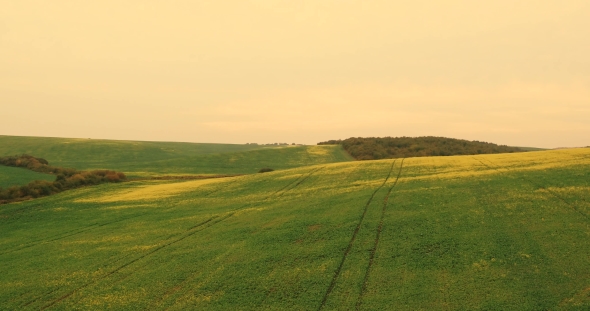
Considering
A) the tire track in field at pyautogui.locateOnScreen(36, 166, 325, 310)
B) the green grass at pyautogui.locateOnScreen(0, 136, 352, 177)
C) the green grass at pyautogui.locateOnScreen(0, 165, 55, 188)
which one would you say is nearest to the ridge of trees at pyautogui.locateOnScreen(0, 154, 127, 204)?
the green grass at pyautogui.locateOnScreen(0, 165, 55, 188)

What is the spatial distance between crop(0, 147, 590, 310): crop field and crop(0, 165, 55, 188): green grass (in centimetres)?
1342

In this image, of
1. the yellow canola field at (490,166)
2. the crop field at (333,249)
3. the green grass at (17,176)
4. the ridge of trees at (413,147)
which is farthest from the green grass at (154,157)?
the yellow canola field at (490,166)

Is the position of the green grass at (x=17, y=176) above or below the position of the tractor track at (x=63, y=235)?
above

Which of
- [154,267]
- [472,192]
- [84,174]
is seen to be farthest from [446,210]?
[84,174]

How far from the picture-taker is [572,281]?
12.9 m

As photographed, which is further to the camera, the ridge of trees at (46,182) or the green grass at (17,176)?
the green grass at (17,176)

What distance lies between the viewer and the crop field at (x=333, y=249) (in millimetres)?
13609

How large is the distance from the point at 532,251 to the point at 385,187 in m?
15.4

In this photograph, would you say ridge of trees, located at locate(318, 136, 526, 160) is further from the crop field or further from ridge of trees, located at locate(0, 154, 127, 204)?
ridge of trees, located at locate(0, 154, 127, 204)

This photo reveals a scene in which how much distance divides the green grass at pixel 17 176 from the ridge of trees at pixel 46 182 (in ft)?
5.94

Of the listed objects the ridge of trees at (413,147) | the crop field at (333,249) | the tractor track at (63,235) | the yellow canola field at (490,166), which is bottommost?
the tractor track at (63,235)

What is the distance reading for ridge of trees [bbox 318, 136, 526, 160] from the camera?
80.0m

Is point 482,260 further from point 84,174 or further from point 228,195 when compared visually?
point 84,174

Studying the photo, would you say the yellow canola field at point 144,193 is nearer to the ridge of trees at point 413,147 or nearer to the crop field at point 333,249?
the crop field at point 333,249
